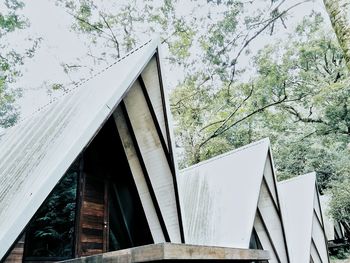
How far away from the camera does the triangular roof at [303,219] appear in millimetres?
10116

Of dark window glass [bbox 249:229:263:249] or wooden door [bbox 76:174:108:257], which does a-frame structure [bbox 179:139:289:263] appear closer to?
dark window glass [bbox 249:229:263:249]

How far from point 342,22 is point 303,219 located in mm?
8881

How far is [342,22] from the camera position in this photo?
3.61 metres

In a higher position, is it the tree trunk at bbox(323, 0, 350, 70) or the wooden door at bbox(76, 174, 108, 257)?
the tree trunk at bbox(323, 0, 350, 70)

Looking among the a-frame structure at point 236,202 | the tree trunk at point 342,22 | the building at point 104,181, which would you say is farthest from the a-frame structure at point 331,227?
the tree trunk at point 342,22

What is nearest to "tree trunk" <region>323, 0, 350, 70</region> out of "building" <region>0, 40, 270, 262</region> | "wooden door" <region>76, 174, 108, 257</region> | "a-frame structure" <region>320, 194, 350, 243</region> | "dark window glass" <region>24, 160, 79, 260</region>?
"building" <region>0, 40, 270, 262</region>

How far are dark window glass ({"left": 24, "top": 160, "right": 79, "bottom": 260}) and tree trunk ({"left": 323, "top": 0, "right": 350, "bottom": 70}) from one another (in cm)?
363

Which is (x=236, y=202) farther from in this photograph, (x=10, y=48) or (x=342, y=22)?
(x=10, y=48)

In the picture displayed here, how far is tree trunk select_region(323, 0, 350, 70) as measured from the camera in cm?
354

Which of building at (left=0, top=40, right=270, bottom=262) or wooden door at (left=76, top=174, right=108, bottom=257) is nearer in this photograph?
building at (left=0, top=40, right=270, bottom=262)

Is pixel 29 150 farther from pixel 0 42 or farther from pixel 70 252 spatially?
pixel 0 42

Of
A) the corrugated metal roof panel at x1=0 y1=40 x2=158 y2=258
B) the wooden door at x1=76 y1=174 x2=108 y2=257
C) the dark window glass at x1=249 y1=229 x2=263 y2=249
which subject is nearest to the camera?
the corrugated metal roof panel at x1=0 y1=40 x2=158 y2=258

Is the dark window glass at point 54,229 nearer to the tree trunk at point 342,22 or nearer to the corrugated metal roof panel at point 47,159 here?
the corrugated metal roof panel at point 47,159

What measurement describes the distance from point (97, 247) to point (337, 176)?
18.2 meters
